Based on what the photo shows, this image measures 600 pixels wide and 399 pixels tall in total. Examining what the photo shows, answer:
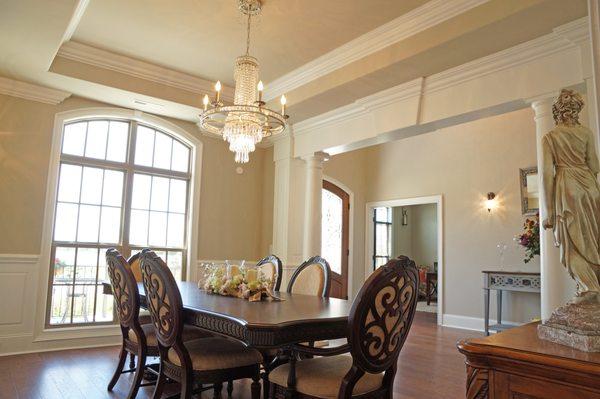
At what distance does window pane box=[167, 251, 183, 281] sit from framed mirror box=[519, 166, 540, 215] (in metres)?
4.76

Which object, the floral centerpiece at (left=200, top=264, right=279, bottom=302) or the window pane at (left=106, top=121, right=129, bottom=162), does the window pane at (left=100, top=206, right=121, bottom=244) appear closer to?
the window pane at (left=106, top=121, right=129, bottom=162)

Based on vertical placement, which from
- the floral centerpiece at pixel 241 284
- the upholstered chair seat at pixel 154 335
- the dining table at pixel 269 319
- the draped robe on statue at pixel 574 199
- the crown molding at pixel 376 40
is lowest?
the upholstered chair seat at pixel 154 335

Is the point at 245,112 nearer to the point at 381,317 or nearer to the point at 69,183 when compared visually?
the point at 381,317

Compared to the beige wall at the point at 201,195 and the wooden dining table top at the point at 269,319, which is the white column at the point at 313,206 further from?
→ the wooden dining table top at the point at 269,319

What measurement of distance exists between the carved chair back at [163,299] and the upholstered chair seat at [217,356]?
15 centimetres

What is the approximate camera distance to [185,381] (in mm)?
2234

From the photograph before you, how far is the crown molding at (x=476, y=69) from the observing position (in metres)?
2.91

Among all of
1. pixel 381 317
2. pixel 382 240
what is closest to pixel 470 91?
pixel 381 317

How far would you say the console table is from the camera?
536 centimetres

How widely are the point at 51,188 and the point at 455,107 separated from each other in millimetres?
4192

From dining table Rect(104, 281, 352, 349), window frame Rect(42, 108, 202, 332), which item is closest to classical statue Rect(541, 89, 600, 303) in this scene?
dining table Rect(104, 281, 352, 349)

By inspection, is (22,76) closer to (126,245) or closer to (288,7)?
(126,245)

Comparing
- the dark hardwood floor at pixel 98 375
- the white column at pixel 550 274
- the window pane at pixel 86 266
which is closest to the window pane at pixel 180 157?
the window pane at pixel 86 266

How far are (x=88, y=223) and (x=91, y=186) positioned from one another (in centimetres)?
43
